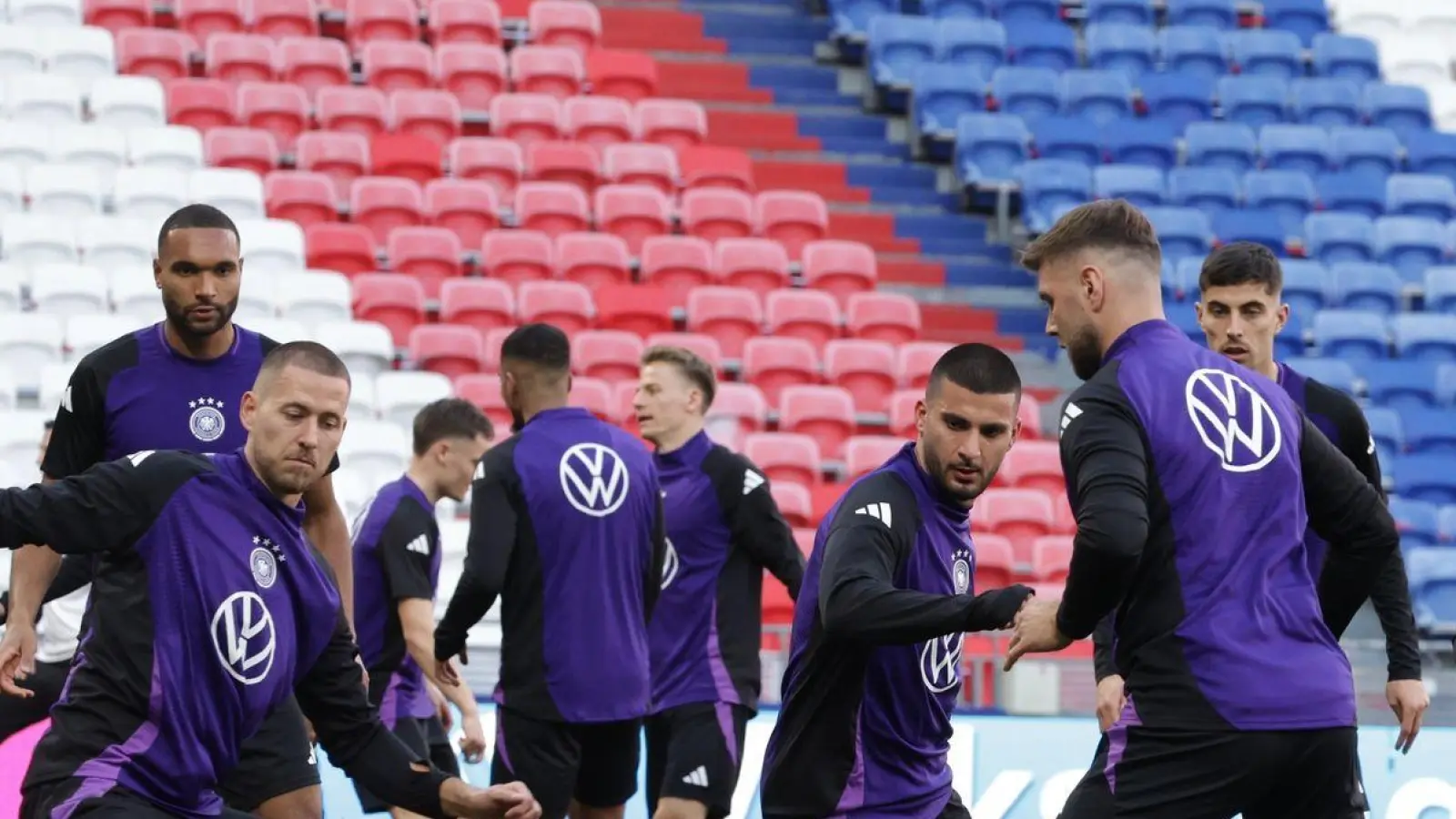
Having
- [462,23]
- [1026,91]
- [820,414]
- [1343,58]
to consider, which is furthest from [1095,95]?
[820,414]

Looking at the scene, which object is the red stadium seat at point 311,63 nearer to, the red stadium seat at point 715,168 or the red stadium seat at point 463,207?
the red stadium seat at point 463,207

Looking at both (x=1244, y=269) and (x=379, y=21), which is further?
(x=379, y=21)

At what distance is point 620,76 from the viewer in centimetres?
1725

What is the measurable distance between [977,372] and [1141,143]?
514 inches

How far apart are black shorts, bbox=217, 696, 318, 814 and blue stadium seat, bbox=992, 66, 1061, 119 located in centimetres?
1269

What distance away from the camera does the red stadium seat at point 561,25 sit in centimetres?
1762

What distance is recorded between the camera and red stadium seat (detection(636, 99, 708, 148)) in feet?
54.7

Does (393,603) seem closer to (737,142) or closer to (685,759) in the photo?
(685,759)

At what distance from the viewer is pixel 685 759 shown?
8.07 m

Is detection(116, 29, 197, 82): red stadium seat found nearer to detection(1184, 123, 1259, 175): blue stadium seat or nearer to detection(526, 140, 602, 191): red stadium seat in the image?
detection(526, 140, 602, 191): red stadium seat

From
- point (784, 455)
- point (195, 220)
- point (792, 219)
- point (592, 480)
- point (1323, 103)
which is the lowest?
point (592, 480)

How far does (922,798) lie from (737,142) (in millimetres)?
12748

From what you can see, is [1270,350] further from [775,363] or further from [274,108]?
[274,108]

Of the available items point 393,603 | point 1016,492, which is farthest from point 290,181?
point 393,603
